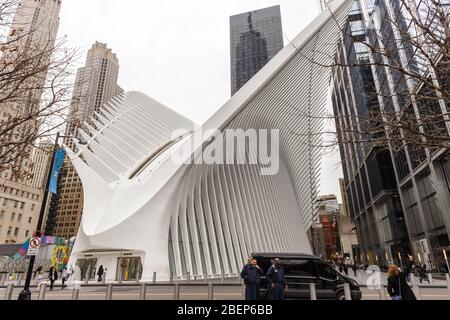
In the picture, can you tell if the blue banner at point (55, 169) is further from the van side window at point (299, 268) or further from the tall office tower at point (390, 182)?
the tall office tower at point (390, 182)

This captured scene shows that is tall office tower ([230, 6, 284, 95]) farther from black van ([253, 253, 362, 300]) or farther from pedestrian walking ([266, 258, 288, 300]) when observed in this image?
pedestrian walking ([266, 258, 288, 300])

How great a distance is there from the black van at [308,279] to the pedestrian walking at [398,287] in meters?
3.54

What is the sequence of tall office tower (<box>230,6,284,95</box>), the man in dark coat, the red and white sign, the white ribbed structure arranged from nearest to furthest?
the man in dark coat < the red and white sign < the white ribbed structure < tall office tower (<box>230,6,284,95</box>)

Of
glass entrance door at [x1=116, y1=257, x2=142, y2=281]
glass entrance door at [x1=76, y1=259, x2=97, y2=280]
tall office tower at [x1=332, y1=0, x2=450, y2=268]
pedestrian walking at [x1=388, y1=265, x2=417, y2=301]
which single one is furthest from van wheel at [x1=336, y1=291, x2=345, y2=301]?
glass entrance door at [x1=76, y1=259, x2=97, y2=280]

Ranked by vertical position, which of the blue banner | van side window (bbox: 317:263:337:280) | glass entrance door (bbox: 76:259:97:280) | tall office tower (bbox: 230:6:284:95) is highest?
tall office tower (bbox: 230:6:284:95)

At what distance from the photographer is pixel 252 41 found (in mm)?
152000

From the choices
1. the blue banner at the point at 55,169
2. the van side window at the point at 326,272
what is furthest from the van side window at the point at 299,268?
the blue banner at the point at 55,169

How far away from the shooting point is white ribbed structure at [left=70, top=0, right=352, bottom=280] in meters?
23.5

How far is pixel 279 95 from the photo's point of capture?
29375 mm

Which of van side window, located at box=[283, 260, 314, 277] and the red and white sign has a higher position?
the red and white sign

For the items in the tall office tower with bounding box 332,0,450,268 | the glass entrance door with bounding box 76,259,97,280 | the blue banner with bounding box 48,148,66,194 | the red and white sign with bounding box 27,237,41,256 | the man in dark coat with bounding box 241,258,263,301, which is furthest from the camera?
the tall office tower with bounding box 332,0,450,268

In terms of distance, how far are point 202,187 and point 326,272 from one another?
17588mm
